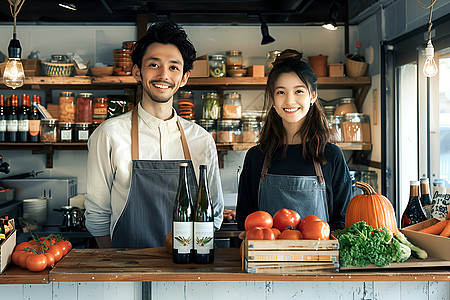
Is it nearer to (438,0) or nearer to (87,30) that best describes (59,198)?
(87,30)

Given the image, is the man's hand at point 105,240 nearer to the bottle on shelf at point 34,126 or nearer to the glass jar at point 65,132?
the glass jar at point 65,132

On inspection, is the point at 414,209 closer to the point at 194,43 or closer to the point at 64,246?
the point at 64,246

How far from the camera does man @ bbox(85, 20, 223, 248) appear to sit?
2.13 meters

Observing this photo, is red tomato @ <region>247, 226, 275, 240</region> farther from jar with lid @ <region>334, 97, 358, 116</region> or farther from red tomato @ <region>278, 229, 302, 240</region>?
jar with lid @ <region>334, 97, 358, 116</region>

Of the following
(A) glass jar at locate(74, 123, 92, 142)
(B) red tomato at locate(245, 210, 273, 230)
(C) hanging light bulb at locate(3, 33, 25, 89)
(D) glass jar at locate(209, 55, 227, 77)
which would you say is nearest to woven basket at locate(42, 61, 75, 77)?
(A) glass jar at locate(74, 123, 92, 142)

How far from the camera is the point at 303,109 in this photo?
1.90 metres

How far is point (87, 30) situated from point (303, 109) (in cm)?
304

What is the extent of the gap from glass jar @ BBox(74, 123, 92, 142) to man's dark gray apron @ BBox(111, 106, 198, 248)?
77.2 inches

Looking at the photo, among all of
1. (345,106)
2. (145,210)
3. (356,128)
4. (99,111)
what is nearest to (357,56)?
(345,106)

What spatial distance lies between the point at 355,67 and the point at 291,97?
238 centimetres

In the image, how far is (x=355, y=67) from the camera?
4090 millimetres

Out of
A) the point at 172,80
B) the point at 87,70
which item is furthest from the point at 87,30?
the point at 172,80

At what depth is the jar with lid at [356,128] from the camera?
404 cm

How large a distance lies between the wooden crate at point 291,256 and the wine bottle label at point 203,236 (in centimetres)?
16
